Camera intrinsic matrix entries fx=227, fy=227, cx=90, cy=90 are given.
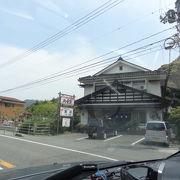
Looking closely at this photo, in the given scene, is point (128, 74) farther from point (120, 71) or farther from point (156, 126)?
point (156, 126)

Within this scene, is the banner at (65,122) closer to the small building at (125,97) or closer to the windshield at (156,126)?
the small building at (125,97)

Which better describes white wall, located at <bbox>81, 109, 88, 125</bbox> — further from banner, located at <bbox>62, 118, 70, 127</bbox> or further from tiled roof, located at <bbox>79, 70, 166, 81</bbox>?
tiled roof, located at <bbox>79, 70, 166, 81</bbox>

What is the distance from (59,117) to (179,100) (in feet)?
45.8

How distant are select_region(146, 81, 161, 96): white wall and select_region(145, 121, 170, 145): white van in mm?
8276

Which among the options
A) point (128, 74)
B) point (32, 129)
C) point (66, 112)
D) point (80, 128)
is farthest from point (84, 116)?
point (128, 74)

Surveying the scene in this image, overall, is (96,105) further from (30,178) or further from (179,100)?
(30,178)

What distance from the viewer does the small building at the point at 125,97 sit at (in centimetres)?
2261

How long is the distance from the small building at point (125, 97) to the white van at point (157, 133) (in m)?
6.17

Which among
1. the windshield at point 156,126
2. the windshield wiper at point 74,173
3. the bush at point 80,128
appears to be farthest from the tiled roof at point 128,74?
the windshield wiper at point 74,173

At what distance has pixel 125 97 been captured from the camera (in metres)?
23.9

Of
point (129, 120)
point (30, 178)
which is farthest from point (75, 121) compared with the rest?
point (30, 178)

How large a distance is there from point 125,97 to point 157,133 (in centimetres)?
869

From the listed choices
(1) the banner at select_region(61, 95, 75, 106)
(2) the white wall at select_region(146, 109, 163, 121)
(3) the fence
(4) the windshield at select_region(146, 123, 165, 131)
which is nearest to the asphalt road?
(4) the windshield at select_region(146, 123, 165, 131)

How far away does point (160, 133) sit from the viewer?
50.7 ft
